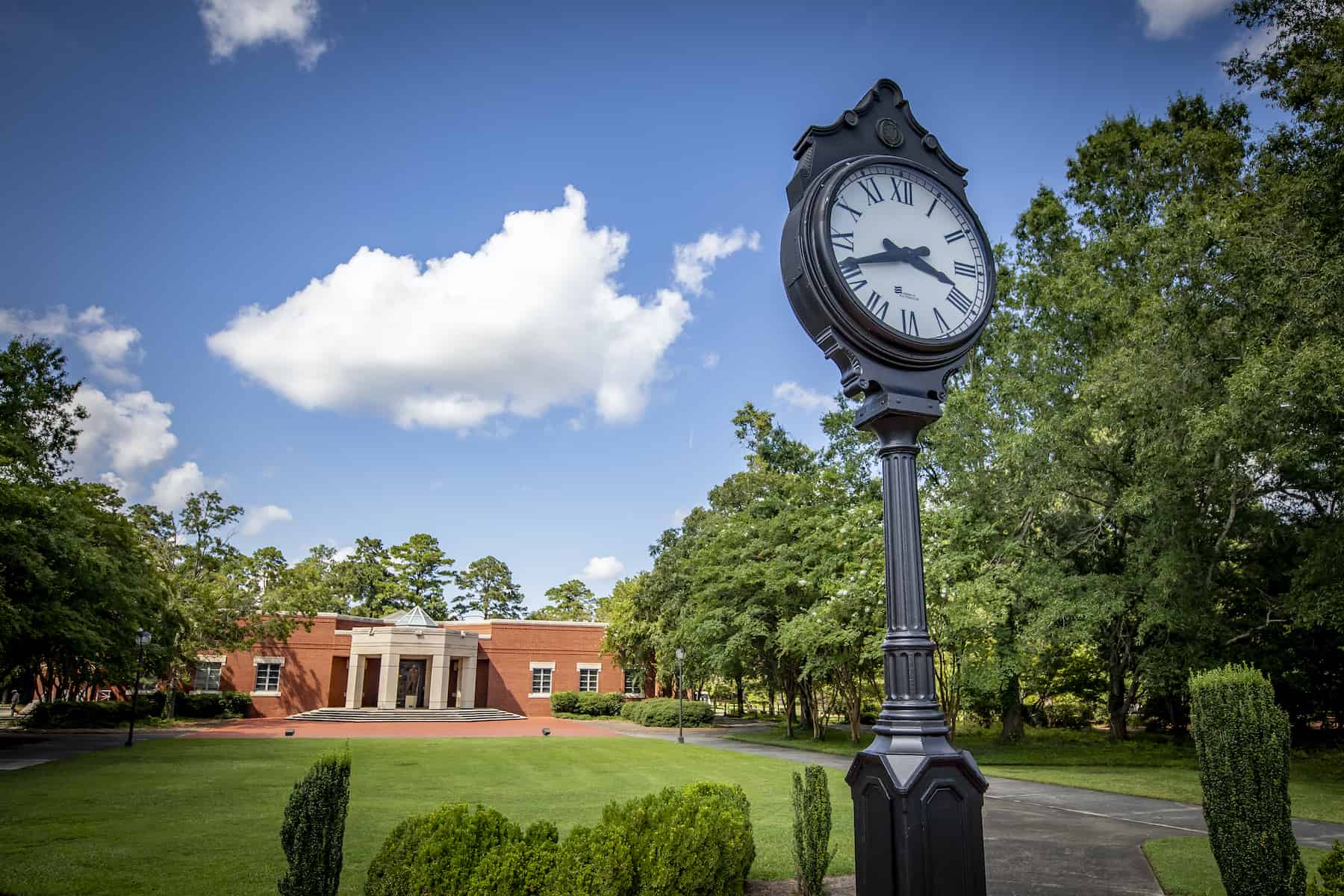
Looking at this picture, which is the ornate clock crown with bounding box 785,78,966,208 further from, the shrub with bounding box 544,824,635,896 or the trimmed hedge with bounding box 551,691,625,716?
the trimmed hedge with bounding box 551,691,625,716

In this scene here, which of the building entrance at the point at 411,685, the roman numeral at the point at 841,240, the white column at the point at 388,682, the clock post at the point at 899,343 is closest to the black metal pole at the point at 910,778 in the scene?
the clock post at the point at 899,343

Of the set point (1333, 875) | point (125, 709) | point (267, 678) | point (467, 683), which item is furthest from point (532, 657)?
point (1333, 875)

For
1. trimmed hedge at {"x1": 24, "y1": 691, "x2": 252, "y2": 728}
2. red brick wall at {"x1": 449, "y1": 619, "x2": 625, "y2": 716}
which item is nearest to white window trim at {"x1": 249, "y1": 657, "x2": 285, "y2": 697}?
trimmed hedge at {"x1": 24, "y1": 691, "x2": 252, "y2": 728}

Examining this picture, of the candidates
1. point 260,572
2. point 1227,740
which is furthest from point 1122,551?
point 260,572

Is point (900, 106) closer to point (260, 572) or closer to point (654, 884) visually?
point (654, 884)

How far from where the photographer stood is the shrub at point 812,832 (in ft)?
21.6

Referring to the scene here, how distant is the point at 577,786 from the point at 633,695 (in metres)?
30.3

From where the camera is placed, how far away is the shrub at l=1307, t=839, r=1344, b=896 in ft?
11.8

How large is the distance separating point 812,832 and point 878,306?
4.92m

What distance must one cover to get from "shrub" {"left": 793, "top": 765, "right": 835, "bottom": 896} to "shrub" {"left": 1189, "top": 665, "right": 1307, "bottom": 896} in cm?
278

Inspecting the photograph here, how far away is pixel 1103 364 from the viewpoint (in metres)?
15.8

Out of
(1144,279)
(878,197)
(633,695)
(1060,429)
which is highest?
(1144,279)

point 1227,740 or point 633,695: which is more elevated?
point 1227,740

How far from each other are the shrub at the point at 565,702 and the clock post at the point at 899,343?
1592 inches
